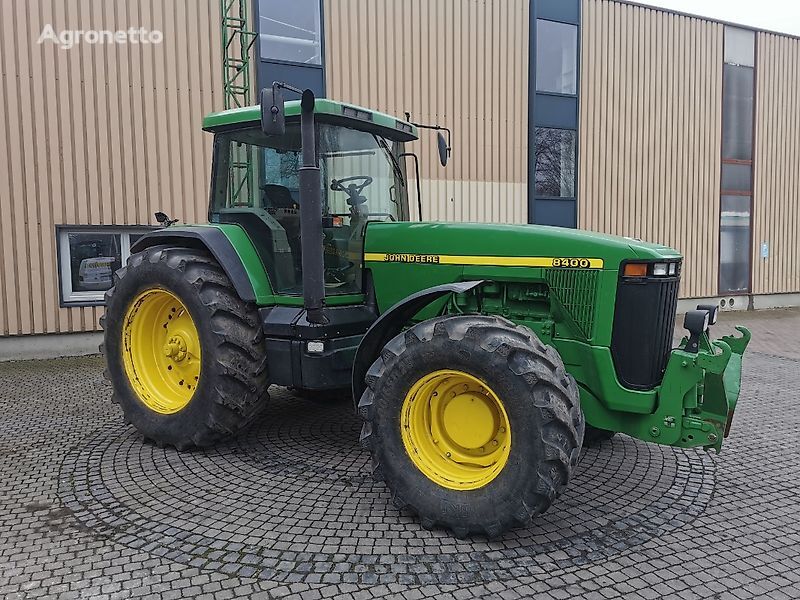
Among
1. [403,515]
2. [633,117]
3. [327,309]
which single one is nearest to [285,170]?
[327,309]

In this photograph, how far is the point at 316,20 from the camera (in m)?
10.1

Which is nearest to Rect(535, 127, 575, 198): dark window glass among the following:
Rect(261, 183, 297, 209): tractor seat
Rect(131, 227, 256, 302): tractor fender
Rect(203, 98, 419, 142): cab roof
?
Rect(203, 98, 419, 142): cab roof

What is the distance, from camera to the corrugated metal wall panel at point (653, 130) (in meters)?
12.8

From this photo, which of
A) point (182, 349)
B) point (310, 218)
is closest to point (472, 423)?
point (310, 218)

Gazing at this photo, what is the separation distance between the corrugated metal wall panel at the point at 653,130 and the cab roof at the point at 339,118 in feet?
28.1

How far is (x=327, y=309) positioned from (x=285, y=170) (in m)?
1.15

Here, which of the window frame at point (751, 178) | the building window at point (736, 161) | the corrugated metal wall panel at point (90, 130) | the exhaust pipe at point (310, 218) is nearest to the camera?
the exhaust pipe at point (310, 218)

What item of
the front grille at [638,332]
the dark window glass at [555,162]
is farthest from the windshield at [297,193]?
the dark window glass at [555,162]

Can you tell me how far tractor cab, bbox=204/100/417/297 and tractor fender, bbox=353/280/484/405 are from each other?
0.62 metres

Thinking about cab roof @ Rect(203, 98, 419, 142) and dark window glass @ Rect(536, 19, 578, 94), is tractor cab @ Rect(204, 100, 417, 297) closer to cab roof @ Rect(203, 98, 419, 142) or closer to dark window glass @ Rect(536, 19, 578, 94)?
cab roof @ Rect(203, 98, 419, 142)

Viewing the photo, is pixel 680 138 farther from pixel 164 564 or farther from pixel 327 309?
pixel 164 564

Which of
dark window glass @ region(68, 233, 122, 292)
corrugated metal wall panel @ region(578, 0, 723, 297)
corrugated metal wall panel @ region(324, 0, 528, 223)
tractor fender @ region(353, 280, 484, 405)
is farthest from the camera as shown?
corrugated metal wall panel @ region(578, 0, 723, 297)

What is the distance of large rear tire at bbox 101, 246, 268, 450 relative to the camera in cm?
452

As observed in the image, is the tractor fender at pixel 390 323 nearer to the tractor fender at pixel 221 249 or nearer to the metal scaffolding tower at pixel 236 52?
the tractor fender at pixel 221 249
